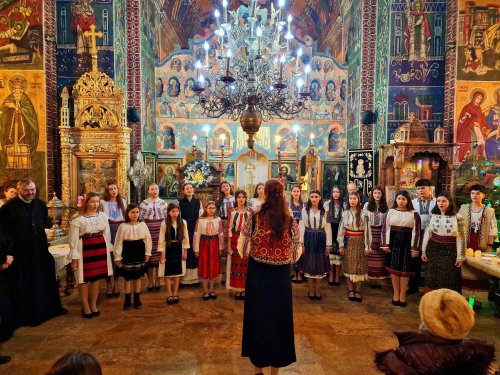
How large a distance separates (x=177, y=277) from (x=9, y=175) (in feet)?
19.5

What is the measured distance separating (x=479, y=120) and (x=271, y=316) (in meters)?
9.54

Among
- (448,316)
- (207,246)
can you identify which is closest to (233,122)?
(207,246)

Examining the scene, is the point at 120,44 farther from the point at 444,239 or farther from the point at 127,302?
the point at 444,239

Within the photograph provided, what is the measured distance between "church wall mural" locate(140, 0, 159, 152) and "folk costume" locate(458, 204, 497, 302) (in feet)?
29.8

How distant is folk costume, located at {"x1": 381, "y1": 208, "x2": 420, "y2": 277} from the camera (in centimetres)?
606

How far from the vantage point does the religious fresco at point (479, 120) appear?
9.98m

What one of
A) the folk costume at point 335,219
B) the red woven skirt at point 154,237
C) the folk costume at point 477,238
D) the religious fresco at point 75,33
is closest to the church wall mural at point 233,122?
the religious fresco at point 75,33

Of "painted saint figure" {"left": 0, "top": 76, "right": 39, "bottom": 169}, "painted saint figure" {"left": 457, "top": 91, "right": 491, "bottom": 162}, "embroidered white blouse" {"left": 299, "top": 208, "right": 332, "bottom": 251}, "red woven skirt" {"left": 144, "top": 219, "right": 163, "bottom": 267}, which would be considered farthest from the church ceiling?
"red woven skirt" {"left": 144, "top": 219, "right": 163, "bottom": 267}

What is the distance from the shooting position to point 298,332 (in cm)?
510

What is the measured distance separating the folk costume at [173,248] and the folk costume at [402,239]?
3598 mm

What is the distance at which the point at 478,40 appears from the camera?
9953 mm

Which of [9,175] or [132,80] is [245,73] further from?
[9,175]

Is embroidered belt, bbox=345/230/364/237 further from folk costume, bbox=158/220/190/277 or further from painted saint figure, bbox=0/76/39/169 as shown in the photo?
painted saint figure, bbox=0/76/39/169

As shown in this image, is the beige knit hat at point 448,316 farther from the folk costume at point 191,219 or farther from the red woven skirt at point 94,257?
the folk costume at point 191,219
